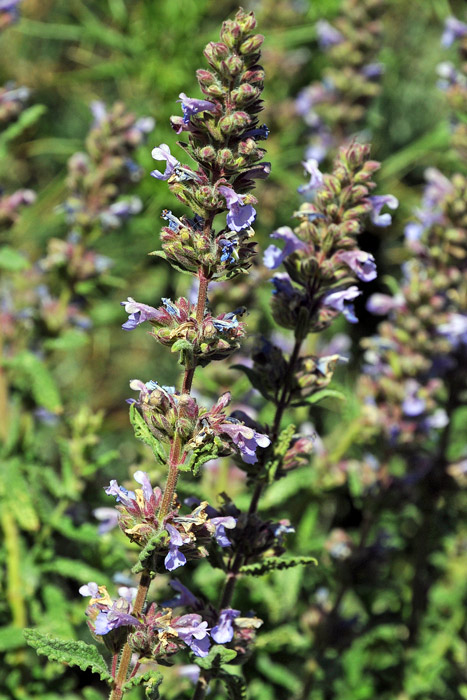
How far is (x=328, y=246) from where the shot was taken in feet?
6.39

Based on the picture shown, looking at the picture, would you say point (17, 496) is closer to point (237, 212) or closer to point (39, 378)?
point (39, 378)

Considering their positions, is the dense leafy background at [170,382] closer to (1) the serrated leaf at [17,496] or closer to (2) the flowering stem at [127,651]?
(1) the serrated leaf at [17,496]

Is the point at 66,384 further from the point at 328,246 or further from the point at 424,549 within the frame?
the point at 328,246

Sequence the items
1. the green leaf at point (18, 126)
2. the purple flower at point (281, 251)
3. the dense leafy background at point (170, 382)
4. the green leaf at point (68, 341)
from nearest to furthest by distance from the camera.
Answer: the purple flower at point (281, 251), the dense leafy background at point (170, 382), the green leaf at point (18, 126), the green leaf at point (68, 341)

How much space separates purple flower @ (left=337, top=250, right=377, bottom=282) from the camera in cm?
192

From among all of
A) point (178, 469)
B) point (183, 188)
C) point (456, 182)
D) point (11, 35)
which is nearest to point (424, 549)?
point (456, 182)

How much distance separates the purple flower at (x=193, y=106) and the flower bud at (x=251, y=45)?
0.40 feet

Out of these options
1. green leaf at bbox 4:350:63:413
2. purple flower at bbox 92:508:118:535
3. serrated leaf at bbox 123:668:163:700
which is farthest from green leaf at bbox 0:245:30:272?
serrated leaf at bbox 123:668:163:700

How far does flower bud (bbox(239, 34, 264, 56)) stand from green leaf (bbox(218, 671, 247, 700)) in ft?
4.55

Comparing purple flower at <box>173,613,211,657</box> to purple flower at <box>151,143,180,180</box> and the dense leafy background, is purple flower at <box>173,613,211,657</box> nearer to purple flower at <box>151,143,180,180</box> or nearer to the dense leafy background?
the dense leafy background

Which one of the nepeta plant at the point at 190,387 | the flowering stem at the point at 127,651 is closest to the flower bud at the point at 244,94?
the nepeta plant at the point at 190,387

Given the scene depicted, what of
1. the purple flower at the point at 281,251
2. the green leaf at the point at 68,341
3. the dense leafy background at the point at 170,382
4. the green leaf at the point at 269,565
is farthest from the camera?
the green leaf at the point at 68,341

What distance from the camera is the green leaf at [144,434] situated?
1570 millimetres

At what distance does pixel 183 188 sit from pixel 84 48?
16.6ft
